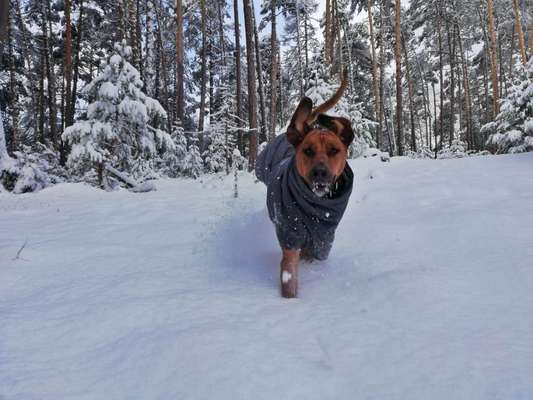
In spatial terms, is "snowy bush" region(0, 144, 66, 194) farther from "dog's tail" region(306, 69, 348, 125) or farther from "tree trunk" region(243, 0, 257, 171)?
"dog's tail" region(306, 69, 348, 125)

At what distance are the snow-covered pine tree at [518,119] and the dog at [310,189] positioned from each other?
789cm

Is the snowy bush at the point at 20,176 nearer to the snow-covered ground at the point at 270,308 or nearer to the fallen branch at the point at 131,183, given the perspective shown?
the fallen branch at the point at 131,183

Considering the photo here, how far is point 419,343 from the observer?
6.03 ft

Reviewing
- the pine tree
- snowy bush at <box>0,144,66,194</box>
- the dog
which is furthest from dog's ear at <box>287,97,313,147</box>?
the pine tree

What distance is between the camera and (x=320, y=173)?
2711mm

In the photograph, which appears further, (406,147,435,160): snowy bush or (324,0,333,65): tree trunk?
(406,147,435,160): snowy bush

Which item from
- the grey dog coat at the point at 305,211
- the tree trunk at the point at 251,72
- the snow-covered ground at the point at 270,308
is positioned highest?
the tree trunk at the point at 251,72

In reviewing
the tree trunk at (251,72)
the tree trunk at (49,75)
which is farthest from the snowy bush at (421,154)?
the tree trunk at (49,75)

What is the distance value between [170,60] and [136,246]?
76.2 feet

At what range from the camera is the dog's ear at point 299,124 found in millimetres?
3064

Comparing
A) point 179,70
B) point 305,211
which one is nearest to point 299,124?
point 305,211

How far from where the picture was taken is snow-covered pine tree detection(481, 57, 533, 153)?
8.70 m

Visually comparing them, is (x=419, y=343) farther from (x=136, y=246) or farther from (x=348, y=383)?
(x=136, y=246)

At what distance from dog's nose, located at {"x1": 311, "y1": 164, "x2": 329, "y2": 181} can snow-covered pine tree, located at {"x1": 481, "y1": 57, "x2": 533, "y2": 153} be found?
8241mm
